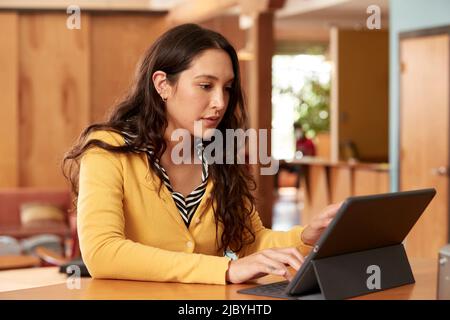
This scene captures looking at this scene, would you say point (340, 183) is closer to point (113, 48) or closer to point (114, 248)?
point (113, 48)

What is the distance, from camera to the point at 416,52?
27.2 feet

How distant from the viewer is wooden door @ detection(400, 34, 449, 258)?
7.82m

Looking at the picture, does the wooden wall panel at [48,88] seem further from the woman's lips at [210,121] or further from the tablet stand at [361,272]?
the tablet stand at [361,272]

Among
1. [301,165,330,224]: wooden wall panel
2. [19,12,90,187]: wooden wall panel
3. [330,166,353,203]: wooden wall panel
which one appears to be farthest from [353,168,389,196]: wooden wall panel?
[19,12,90,187]: wooden wall panel

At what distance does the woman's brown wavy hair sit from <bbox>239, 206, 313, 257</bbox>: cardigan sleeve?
0.07ft

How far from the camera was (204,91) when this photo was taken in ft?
7.22

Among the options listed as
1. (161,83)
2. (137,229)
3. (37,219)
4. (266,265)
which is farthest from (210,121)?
(37,219)

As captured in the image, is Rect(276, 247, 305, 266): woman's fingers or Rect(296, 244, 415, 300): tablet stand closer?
Rect(296, 244, 415, 300): tablet stand

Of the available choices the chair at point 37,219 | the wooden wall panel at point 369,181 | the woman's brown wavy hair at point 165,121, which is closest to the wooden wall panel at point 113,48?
the chair at point 37,219

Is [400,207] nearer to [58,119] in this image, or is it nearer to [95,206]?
[95,206]

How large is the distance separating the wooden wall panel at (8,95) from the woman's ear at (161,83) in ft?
28.8

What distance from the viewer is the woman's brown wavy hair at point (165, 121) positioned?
2.24m

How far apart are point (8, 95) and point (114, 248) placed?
914cm

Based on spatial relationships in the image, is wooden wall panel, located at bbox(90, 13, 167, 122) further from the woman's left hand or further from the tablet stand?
the tablet stand
